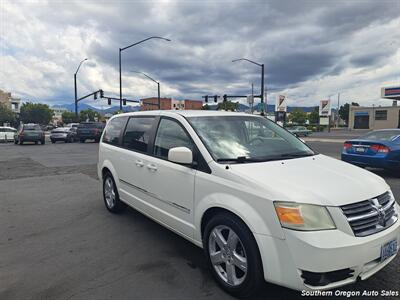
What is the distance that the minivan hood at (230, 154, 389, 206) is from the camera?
2518 mm

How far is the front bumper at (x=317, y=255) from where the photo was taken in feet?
7.71

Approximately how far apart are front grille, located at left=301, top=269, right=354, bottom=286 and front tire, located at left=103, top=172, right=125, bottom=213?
12.0 ft

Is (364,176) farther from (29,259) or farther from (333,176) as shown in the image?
(29,259)

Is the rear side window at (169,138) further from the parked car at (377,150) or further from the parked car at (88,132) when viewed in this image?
the parked car at (88,132)

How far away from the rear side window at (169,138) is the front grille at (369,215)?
5.63 feet

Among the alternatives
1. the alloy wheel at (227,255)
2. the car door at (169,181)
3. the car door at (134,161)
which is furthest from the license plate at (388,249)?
the car door at (134,161)

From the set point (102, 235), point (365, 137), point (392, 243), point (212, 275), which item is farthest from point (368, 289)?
point (365, 137)

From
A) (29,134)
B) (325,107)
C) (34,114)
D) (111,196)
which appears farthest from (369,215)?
(34,114)

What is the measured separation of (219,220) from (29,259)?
8.23 ft

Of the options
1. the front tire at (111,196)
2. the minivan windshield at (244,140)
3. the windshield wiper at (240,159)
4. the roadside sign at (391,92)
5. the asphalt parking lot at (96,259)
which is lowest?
the asphalt parking lot at (96,259)

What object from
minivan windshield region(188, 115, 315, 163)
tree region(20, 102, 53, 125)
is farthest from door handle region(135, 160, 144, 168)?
tree region(20, 102, 53, 125)

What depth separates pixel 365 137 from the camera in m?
9.23

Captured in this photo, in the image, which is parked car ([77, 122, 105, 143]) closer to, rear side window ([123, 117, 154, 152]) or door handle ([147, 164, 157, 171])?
rear side window ([123, 117, 154, 152])

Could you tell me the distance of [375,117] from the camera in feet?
243
